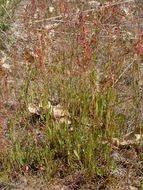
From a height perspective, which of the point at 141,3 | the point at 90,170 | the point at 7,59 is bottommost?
the point at 90,170

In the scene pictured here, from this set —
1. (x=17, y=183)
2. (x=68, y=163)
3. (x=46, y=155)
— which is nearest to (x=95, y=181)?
(x=68, y=163)

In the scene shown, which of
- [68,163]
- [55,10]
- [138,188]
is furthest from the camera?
[55,10]

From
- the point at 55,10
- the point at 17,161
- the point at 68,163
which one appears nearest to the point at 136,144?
the point at 68,163

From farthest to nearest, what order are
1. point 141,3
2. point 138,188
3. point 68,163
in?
point 141,3, point 68,163, point 138,188

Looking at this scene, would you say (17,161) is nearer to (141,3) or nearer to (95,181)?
(95,181)

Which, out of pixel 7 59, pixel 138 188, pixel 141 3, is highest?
A: pixel 141 3

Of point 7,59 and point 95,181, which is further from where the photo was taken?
point 7,59

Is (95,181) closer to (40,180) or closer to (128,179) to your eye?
(128,179)

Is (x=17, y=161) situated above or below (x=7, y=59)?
below

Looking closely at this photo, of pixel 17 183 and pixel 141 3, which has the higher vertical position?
pixel 141 3

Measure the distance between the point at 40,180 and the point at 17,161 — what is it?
0.61 ft

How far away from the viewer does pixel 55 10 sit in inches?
133

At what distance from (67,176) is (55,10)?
2.40 m

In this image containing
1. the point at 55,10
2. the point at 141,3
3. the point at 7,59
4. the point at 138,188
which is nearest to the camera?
the point at 138,188
